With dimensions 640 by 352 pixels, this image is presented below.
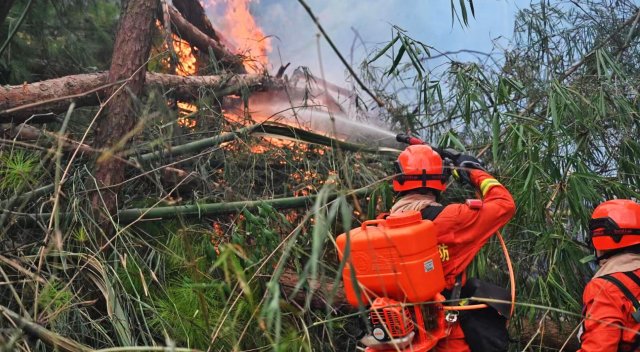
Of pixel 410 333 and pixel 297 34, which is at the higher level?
pixel 297 34

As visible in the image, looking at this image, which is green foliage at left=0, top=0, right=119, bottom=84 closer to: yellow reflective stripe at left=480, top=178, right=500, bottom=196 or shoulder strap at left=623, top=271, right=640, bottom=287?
yellow reflective stripe at left=480, top=178, right=500, bottom=196

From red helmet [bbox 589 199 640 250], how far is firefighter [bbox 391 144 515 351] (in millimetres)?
397

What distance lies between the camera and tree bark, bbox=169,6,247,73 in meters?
5.58

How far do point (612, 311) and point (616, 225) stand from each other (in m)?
0.43

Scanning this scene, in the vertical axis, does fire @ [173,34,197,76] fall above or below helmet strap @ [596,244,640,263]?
above

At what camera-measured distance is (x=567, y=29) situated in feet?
15.4

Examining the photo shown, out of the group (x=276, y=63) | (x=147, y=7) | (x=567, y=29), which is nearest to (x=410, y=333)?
Result: (x=147, y=7)

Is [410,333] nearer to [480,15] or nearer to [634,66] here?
[480,15]

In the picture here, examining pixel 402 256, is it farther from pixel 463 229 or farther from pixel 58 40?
pixel 58 40

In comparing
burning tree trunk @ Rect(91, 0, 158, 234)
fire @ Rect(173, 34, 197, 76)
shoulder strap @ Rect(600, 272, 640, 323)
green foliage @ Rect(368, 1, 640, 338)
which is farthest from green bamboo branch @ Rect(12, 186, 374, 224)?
fire @ Rect(173, 34, 197, 76)

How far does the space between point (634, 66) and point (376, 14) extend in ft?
8.40

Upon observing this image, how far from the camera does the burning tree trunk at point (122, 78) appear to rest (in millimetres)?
3375

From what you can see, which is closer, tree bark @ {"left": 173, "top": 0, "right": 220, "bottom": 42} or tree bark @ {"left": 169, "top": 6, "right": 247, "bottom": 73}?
tree bark @ {"left": 169, "top": 6, "right": 247, "bottom": 73}

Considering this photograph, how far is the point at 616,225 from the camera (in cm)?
273
